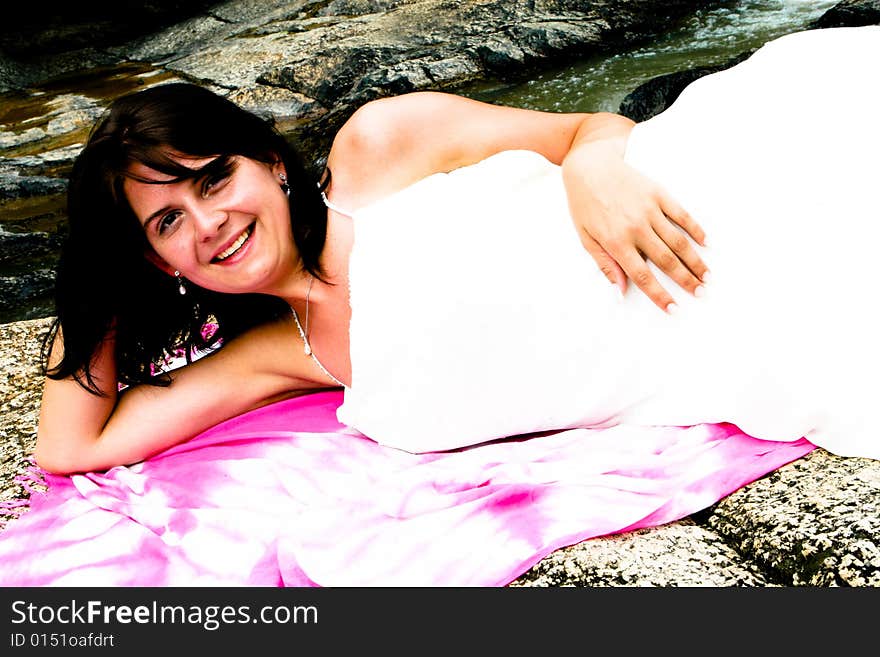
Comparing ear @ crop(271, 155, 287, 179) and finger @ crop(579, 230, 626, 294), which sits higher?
ear @ crop(271, 155, 287, 179)

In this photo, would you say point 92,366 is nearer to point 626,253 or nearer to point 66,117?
point 626,253

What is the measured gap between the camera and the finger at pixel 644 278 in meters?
2.07

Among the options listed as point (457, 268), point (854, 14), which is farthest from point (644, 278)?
point (854, 14)

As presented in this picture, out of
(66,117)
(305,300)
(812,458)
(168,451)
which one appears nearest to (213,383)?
(168,451)

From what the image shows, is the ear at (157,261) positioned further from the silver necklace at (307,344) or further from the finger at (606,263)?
the finger at (606,263)

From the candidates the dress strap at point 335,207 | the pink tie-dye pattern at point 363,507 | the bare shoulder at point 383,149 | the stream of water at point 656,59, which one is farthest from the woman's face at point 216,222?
the stream of water at point 656,59

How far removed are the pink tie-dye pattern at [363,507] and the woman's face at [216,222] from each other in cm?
57

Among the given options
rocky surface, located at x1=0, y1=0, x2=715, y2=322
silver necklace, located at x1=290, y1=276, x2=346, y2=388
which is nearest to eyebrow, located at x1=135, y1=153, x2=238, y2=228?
silver necklace, located at x1=290, y1=276, x2=346, y2=388

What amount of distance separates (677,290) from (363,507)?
924mm

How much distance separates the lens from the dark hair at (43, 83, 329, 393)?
215cm

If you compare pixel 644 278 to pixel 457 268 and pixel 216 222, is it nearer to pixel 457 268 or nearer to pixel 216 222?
pixel 457 268

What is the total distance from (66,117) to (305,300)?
7.23m

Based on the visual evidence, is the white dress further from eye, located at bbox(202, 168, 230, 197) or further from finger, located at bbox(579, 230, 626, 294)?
eye, located at bbox(202, 168, 230, 197)

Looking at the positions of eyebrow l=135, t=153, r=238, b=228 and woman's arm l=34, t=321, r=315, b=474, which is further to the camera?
woman's arm l=34, t=321, r=315, b=474
